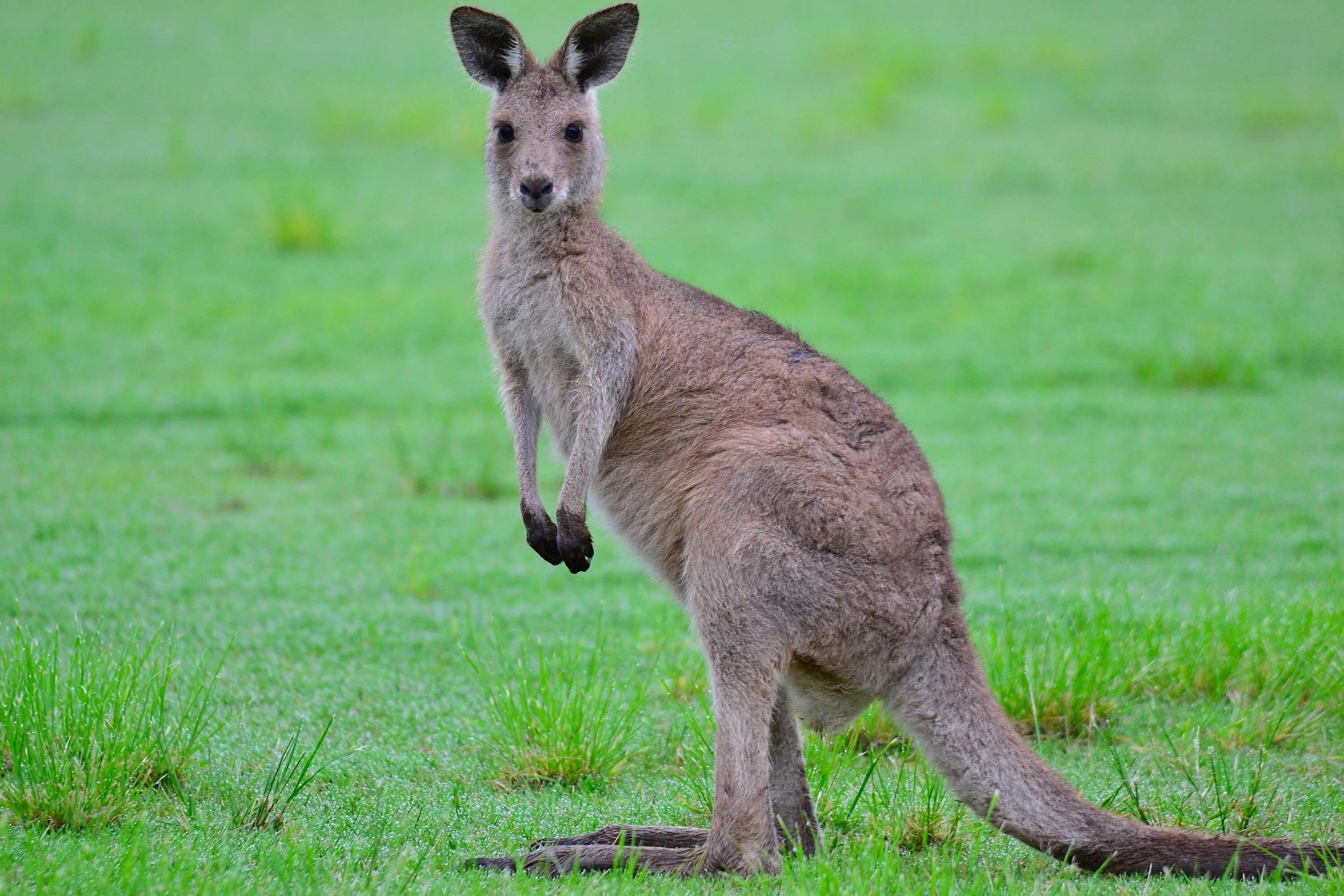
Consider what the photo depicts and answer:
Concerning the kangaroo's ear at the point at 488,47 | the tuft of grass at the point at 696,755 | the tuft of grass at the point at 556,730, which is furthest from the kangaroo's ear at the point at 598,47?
the tuft of grass at the point at 696,755

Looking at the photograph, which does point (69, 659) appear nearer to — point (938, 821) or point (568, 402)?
point (568, 402)

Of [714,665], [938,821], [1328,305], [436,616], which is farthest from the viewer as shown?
[1328,305]

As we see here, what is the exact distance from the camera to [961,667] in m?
3.91

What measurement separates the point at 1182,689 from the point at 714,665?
222 centimetres

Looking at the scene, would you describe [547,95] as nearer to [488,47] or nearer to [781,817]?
[488,47]

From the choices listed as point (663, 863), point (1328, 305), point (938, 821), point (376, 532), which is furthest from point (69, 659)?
point (1328, 305)

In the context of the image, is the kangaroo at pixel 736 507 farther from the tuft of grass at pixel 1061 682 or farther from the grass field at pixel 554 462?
Result: the tuft of grass at pixel 1061 682

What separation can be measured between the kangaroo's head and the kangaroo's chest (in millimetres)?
255

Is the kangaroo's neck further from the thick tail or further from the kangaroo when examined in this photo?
the thick tail

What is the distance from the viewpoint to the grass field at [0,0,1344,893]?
430cm

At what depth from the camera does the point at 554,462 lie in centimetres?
848

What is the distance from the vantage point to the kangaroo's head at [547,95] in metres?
4.71

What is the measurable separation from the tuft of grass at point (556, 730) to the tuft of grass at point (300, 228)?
764 centimetres

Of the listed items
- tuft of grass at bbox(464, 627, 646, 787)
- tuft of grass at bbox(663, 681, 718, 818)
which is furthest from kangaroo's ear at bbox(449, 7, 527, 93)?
tuft of grass at bbox(663, 681, 718, 818)
